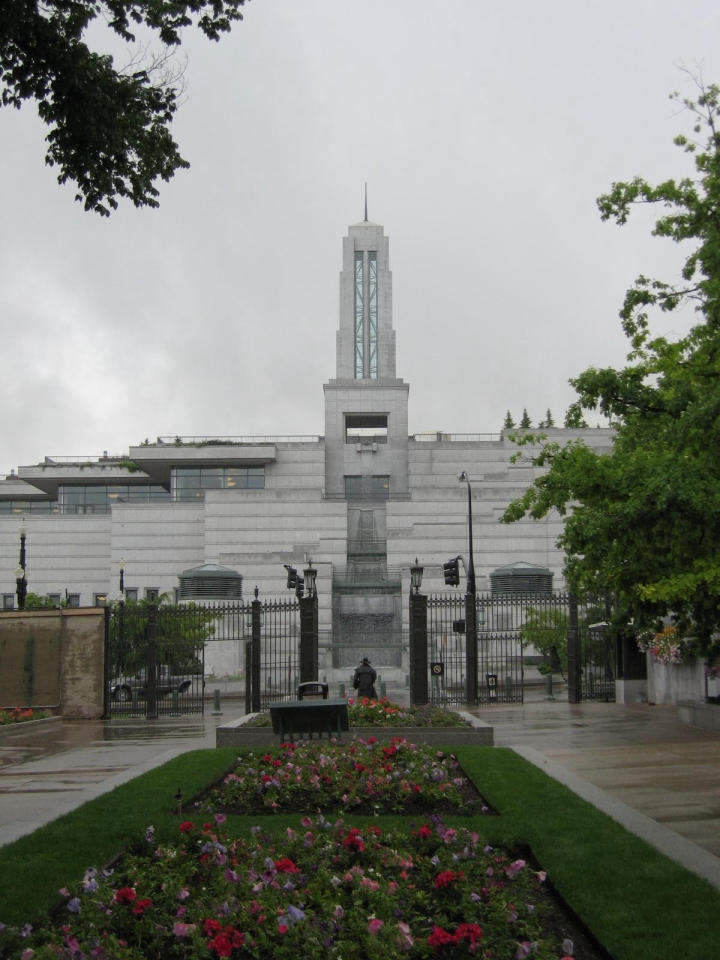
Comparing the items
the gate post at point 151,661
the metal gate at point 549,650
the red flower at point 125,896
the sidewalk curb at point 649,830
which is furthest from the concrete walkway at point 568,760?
the red flower at point 125,896

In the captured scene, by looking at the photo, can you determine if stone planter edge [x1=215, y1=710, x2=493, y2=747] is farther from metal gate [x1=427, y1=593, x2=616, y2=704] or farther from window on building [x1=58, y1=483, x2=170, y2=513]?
window on building [x1=58, y1=483, x2=170, y2=513]

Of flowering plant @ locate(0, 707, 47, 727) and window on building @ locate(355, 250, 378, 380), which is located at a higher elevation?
window on building @ locate(355, 250, 378, 380)

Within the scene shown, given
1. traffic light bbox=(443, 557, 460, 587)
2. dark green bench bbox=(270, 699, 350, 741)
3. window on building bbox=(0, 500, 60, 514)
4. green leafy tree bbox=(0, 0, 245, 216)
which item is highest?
window on building bbox=(0, 500, 60, 514)

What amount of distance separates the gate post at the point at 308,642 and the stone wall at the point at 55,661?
17.1 feet

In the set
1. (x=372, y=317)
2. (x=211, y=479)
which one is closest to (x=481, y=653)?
(x=211, y=479)

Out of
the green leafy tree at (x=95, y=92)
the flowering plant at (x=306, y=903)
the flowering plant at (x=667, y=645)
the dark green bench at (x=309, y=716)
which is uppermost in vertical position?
the green leafy tree at (x=95, y=92)

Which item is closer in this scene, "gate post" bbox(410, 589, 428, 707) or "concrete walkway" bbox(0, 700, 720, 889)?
"concrete walkway" bbox(0, 700, 720, 889)

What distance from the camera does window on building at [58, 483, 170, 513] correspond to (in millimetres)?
87500

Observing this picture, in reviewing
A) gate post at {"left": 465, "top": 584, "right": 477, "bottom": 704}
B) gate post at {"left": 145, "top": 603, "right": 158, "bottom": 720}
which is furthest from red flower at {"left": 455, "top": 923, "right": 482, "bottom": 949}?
gate post at {"left": 465, "top": 584, "right": 477, "bottom": 704}

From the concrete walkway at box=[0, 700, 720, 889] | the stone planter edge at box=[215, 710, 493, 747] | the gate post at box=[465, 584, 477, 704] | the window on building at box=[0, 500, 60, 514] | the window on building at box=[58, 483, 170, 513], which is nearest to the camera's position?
the concrete walkway at box=[0, 700, 720, 889]

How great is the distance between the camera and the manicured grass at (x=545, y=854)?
6727mm

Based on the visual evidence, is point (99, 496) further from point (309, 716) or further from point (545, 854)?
point (545, 854)

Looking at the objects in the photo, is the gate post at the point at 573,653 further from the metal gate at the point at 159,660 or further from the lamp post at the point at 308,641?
the metal gate at the point at 159,660

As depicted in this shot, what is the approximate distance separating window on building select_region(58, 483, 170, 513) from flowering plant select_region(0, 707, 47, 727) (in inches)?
2413
